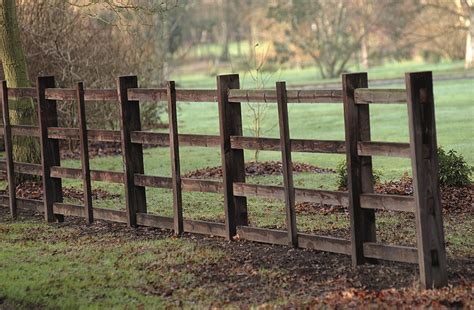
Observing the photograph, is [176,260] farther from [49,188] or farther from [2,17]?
[2,17]

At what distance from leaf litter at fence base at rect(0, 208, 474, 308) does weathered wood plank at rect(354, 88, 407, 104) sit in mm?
1500

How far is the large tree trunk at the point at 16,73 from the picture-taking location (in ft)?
53.6

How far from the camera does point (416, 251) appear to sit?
855 centimetres

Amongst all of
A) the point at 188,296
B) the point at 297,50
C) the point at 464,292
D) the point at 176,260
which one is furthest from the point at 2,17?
the point at 297,50

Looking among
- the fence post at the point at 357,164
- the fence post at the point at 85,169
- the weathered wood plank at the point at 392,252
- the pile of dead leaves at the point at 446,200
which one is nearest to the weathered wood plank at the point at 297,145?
the fence post at the point at 357,164

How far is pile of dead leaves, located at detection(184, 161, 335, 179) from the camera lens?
62.2 ft

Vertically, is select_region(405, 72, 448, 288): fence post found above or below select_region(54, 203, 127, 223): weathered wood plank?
above

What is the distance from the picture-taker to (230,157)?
36.1 ft

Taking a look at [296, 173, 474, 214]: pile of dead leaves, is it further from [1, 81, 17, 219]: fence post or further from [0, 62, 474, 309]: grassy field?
[1, 81, 17, 219]: fence post

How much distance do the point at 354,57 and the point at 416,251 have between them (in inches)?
2624

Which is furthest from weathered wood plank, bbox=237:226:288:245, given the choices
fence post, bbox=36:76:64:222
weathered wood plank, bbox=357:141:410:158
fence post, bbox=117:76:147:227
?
fence post, bbox=36:76:64:222

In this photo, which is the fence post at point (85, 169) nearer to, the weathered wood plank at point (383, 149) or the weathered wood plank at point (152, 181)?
the weathered wood plank at point (152, 181)

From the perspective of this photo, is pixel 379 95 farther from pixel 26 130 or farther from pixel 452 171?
pixel 26 130

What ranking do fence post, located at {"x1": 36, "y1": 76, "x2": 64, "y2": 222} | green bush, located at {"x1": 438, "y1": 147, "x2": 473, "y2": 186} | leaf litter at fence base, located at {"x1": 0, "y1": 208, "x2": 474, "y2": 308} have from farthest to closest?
green bush, located at {"x1": 438, "y1": 147, "x2": 473, "y2": 186}
fence post, located at {"x1": 36, "y1": 76, "x2": 64, "y2": 222}
leaf litter at fence base, located at {"x1": 0, "y1": 208, "x2": 474, "y2": 308}
